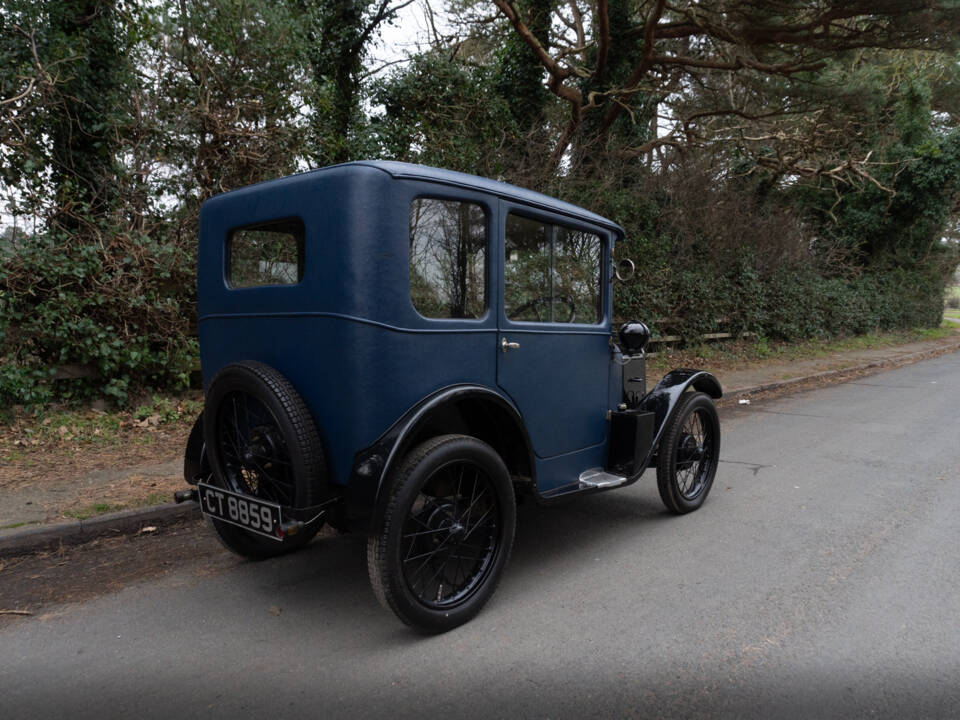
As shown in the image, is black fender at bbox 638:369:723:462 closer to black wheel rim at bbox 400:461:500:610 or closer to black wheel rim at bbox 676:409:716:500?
black wheel rim at bbox 676:409:716:500

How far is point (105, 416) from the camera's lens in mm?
5922

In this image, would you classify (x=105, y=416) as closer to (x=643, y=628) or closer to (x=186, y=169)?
(x=186, y=169)

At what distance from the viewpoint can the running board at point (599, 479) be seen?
11.6 feet

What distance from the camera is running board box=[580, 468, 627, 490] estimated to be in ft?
11.6

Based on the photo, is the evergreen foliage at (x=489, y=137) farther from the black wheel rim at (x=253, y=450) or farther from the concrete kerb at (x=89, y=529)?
the black wheel rim at (x=253, y=450)

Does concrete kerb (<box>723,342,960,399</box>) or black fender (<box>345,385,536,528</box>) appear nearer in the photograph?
black fender (<box>345,385,536,528</box>)

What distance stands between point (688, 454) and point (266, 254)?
117 inches

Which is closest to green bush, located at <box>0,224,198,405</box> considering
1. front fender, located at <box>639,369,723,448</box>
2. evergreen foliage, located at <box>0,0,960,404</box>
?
evergreen foliage, located at <box>0,0,960,404</box>

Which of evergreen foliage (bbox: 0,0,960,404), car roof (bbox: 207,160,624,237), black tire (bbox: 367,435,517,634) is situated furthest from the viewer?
evergreen foliage (bbox: 0,0,960,404)

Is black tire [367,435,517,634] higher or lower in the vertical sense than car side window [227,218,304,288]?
lower

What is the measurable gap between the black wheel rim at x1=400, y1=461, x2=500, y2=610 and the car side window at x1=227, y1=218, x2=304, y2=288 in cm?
115

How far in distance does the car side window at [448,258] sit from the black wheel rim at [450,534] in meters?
0.73

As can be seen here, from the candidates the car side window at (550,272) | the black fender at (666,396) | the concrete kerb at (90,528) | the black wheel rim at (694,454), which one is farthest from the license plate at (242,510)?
the black wheel rim at (694,454)

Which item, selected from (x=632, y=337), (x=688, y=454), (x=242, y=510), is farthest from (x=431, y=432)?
(x=688, y=454)
